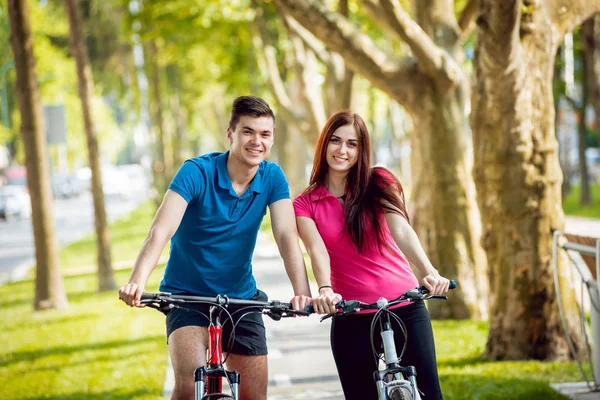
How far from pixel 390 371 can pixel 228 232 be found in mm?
948

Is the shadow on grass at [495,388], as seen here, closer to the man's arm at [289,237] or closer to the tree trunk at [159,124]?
the man's arm at [289,237]

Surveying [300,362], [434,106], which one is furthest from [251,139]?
[434,106]

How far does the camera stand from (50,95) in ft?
184

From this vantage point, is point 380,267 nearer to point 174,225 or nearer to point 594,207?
point 174,225

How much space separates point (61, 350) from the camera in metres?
11.1

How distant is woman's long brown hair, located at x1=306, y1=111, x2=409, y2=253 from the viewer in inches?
177

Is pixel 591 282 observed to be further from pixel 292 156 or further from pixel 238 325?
pixel 292 156

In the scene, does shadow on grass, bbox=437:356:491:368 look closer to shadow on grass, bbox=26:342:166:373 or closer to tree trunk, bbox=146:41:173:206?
shadow on grass, bbox=26:342:166:373

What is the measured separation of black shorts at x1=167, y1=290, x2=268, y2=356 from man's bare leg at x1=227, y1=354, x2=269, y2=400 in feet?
0.10

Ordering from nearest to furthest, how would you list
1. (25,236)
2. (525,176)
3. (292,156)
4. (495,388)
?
(495,388) → (525,176) → (292,156) → (25,236)

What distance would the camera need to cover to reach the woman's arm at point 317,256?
4.12 meters

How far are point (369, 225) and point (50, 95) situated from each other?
53.7m

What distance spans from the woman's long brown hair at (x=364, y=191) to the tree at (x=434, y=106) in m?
5.77

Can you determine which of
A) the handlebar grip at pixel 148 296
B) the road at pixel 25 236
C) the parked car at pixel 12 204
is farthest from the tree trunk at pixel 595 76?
→ the parked car at pixel 12 204
